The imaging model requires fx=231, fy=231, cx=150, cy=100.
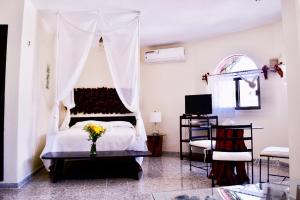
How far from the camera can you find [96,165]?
13.6ft

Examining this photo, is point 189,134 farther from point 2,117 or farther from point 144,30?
point 2,117

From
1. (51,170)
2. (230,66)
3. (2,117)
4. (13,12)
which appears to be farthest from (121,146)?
(230,66)

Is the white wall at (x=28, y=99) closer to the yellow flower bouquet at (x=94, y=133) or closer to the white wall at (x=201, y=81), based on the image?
the yellow flower bouquet at (x=94, y=133)

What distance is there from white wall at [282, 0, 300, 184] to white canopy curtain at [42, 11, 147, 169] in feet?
6.86

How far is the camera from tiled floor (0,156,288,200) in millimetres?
2797

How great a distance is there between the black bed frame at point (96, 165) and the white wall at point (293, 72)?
1865 millimetres

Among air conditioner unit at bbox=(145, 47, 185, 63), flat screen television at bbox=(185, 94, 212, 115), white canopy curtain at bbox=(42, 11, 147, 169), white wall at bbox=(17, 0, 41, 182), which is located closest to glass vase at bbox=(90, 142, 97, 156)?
white canopy curtain at bbox=(42, 11, 147, 169)

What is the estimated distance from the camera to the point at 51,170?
3.41 meters

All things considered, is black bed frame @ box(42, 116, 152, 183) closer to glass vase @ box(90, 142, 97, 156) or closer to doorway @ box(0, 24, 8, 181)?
glass vase @ box(90, 142, 97, 156)

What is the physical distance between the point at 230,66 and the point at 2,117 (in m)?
4.39

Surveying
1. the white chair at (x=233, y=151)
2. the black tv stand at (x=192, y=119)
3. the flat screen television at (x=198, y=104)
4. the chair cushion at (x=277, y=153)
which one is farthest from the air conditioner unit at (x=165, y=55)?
the chair cushion at (x=277, y=153)

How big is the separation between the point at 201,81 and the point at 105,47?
8.51 ft

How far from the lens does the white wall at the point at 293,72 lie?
7.72 feet

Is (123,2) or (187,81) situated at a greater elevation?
(123,2)
